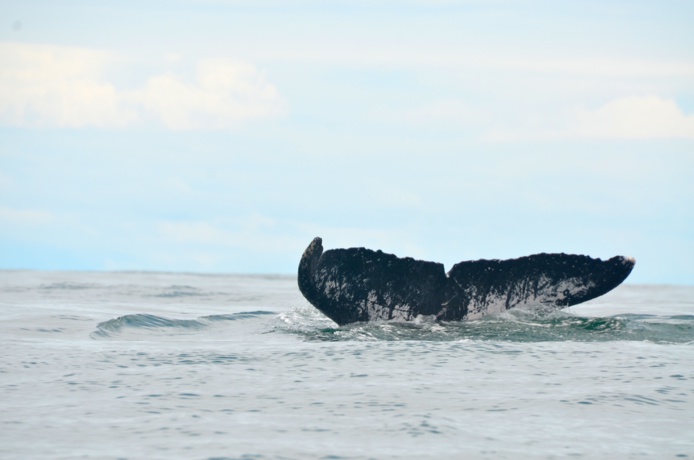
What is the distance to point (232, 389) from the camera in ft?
25.2

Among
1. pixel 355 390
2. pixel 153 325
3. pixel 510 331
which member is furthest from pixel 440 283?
pixel 153 325

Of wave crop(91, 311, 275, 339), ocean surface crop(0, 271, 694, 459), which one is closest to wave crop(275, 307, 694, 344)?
ocean surface crop(0, 271, 694, 459)

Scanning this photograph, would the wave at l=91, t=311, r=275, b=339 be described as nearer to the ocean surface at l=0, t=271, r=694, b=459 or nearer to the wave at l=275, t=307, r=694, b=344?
the ocean surface at l=0, t=271, r=694, b=459

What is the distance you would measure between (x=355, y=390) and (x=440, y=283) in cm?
332

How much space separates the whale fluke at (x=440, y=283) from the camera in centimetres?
1023

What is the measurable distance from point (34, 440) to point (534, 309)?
6.29 metres

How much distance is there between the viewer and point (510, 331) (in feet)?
34.9

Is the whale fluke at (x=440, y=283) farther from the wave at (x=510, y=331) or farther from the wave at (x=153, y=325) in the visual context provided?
the wave at (x=153, y=325)

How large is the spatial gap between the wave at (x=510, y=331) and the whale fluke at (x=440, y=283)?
6.2 inches

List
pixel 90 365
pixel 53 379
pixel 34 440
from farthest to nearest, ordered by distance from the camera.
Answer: pixel 90 365, pixel 53 379, pixel 34 440

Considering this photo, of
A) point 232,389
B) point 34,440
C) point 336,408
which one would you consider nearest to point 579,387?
point 336,408

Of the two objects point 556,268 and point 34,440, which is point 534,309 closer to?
point 556,268

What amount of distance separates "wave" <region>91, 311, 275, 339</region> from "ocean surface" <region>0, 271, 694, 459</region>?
0.10 m

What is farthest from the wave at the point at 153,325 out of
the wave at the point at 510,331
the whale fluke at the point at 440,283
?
the whale fluke at the point at 440,283
